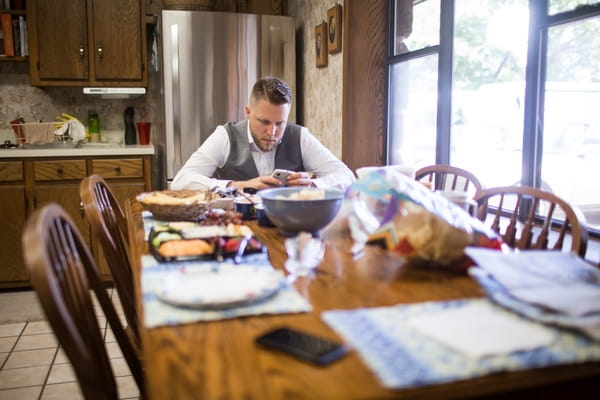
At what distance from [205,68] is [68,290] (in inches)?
112

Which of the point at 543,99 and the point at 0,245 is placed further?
the point at 0,245

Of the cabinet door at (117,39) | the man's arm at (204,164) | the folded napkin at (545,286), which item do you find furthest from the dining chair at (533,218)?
the cabinet door at (117,39)

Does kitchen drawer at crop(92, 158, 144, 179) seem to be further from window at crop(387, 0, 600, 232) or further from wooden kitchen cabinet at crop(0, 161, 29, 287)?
window at crop(387, 0, 600, 232)

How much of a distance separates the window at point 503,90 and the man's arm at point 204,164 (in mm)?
1093

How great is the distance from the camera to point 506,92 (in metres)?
2.27

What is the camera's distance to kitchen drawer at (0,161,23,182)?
11.3 ft

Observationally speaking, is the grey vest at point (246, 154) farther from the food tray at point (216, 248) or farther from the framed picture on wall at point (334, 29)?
the food tray at point (216, 248)

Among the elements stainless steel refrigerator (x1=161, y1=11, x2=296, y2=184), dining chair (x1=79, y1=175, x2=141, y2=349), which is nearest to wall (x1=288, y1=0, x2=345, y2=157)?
stainless steel refrigerator (x1=161, y1=11, x2=296, y2=184)

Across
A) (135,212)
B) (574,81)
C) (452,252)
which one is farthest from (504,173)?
(135,212)

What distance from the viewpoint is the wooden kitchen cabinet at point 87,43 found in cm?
367

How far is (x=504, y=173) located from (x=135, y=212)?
1.54 m

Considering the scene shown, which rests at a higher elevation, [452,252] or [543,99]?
[543,99]

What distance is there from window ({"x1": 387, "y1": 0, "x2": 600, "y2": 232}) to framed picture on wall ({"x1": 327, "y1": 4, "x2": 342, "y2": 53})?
1.05 feet

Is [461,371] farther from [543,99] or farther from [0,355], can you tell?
[0,355]
